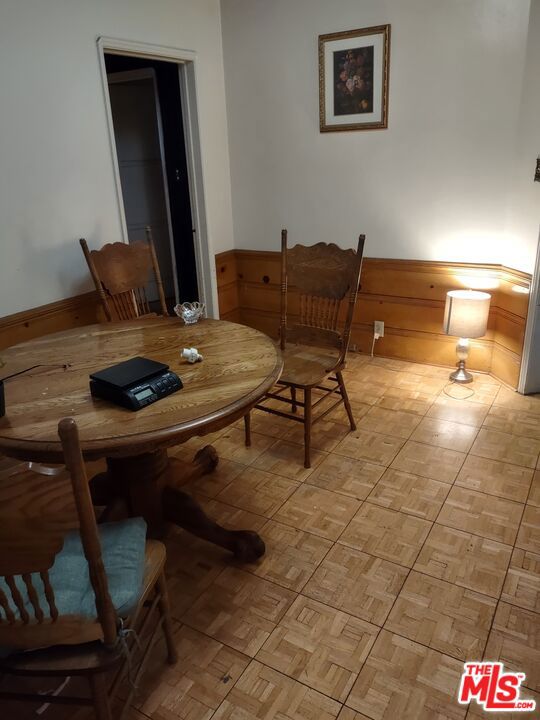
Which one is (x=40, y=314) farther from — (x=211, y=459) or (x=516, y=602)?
(x=516, y=602)

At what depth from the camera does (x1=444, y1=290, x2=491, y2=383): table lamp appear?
3.23 m

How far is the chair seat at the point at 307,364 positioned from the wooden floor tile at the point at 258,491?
0.47m

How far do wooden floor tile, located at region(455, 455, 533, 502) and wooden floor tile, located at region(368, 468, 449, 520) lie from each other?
0.46 feet

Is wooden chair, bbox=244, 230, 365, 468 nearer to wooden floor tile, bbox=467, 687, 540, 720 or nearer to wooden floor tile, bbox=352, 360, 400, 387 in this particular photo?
wooden floor tile, bbox=352, 360, 400, 387

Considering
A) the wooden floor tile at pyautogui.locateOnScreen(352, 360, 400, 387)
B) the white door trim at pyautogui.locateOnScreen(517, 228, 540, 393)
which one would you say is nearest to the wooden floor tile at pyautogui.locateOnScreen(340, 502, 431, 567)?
the wooden floor tile at pyautogui.locateOnScreen(352, 360, 400, 387)

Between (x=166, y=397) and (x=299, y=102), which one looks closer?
(x=166, y=397)

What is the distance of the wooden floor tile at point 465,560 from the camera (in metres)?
1.91

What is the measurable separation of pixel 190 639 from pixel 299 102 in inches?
131

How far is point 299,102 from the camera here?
12.0 ft

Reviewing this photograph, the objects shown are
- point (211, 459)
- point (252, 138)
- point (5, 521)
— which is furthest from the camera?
point (252, 138)

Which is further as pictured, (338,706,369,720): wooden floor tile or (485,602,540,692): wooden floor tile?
(485,602,540,692): wooden floor tile

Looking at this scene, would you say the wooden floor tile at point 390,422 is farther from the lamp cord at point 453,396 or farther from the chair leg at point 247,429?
the chair leg at point 247,429

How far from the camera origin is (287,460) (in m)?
Answer: 2.71

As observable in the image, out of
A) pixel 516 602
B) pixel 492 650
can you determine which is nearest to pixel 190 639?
pixel 492 650
